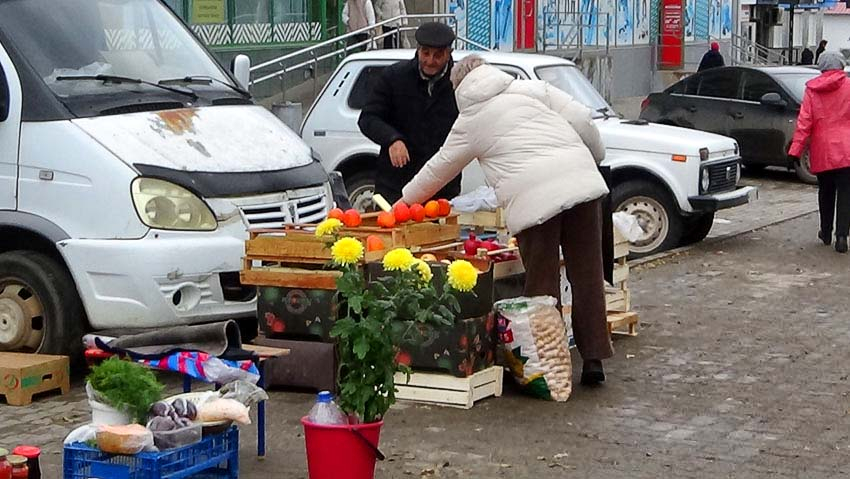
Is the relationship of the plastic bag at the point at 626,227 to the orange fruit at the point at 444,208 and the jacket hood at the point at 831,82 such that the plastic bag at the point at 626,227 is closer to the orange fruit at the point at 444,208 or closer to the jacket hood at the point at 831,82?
the orange fruit at the point at 444,208

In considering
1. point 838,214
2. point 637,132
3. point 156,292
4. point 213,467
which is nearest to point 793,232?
point 838,214

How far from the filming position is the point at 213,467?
6.02m

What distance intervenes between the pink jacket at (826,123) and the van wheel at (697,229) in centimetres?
105

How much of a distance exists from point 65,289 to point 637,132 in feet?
22.5

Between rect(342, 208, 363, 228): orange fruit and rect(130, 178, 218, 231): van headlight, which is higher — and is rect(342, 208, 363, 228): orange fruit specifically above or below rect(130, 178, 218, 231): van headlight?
below

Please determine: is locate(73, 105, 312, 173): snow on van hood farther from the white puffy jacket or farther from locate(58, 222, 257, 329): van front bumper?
the white puffy jacket

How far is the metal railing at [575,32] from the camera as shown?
100 feet

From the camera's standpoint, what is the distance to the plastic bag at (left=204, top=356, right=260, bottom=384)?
6.18 meters

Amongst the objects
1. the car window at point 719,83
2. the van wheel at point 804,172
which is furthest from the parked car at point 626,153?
the car window at point 719,83

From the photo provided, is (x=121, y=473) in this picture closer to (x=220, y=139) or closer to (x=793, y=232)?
(x=220, y=139)

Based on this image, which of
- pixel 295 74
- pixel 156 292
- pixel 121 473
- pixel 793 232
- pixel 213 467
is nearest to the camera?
pixel 121 473

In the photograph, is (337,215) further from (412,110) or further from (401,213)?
(412,110)

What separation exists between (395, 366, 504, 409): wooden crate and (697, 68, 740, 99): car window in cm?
1364

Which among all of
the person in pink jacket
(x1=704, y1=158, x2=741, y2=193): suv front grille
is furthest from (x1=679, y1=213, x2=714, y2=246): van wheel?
the person in pink jacket
